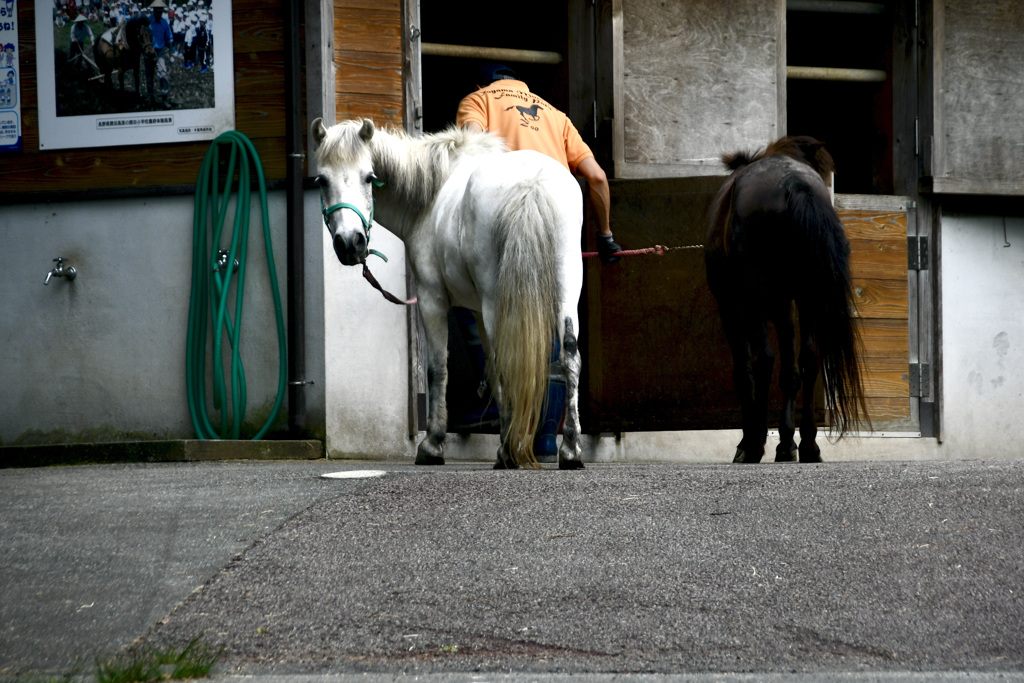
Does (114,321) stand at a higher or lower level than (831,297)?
lower

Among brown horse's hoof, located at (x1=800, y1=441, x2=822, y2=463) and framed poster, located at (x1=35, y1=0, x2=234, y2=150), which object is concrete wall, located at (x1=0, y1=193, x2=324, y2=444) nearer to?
framed poster, located at (x1=35, y1=0, x2=234, y2=150)

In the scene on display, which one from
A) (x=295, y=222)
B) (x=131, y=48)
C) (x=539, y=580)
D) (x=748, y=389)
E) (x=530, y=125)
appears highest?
(x=131, y=48)

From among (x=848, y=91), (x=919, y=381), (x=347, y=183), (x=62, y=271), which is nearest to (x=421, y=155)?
(x=347, y=183)

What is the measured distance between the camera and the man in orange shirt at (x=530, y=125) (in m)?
5.93

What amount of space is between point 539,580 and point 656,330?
454 cm

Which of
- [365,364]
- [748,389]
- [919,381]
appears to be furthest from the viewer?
[919,381]

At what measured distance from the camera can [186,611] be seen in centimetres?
273

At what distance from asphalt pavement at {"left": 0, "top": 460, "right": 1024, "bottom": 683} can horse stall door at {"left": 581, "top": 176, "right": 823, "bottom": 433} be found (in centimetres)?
328

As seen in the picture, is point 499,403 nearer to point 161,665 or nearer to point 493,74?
point 161,665

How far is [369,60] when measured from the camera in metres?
6.98

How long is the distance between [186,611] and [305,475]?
80.0 inches

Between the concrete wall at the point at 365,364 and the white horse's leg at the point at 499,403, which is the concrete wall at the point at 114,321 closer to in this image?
the concrete wall at the point at 365,364

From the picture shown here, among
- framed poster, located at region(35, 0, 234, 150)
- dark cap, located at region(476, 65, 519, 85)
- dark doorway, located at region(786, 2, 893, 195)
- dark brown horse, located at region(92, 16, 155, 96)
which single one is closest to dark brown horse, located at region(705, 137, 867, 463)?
dark cap, located at region(476, 65, 519, 85)

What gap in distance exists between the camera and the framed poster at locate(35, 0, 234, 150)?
23.0 ft
